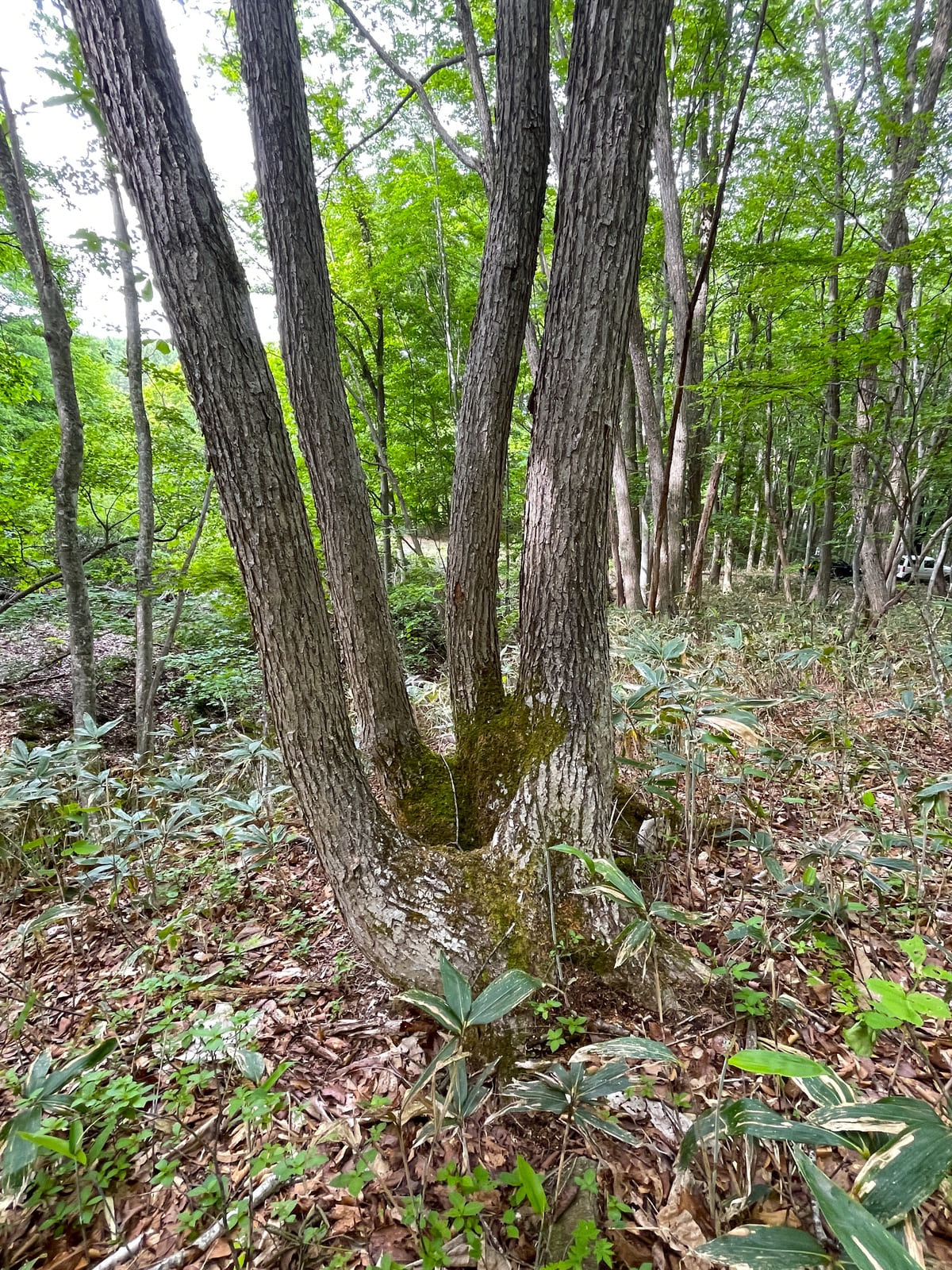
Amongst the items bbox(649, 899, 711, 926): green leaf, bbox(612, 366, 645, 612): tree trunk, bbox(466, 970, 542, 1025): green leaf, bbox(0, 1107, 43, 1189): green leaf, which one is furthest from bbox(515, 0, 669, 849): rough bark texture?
bbox(612, 366, 645, 612): tree trunk

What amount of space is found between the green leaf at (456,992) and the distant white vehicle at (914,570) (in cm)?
301

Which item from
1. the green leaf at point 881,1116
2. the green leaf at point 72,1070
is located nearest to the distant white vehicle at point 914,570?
the green leaf at point 881,1116

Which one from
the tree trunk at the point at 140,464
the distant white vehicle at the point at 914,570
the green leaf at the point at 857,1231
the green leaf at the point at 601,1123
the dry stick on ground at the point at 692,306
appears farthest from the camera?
the tree trunk at the point at 140,464

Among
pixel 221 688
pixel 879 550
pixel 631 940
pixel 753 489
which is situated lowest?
pixel 221 688

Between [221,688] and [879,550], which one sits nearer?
[221,688]

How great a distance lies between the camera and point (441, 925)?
179cm

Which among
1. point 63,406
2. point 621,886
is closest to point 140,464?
point 63,406

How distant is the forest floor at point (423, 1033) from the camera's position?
118cm

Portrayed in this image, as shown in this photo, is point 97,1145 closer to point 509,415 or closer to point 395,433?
point 509,415

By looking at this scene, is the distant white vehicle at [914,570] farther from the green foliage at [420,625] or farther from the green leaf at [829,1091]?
the green foliage at [420,625]

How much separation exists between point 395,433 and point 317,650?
7.78 meters

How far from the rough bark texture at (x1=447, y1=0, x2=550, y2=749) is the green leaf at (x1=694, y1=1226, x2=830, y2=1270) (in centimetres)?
180

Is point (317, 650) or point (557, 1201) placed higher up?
point (317, 650)

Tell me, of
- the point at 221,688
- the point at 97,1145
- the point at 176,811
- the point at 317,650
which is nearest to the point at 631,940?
the point at 317,650
